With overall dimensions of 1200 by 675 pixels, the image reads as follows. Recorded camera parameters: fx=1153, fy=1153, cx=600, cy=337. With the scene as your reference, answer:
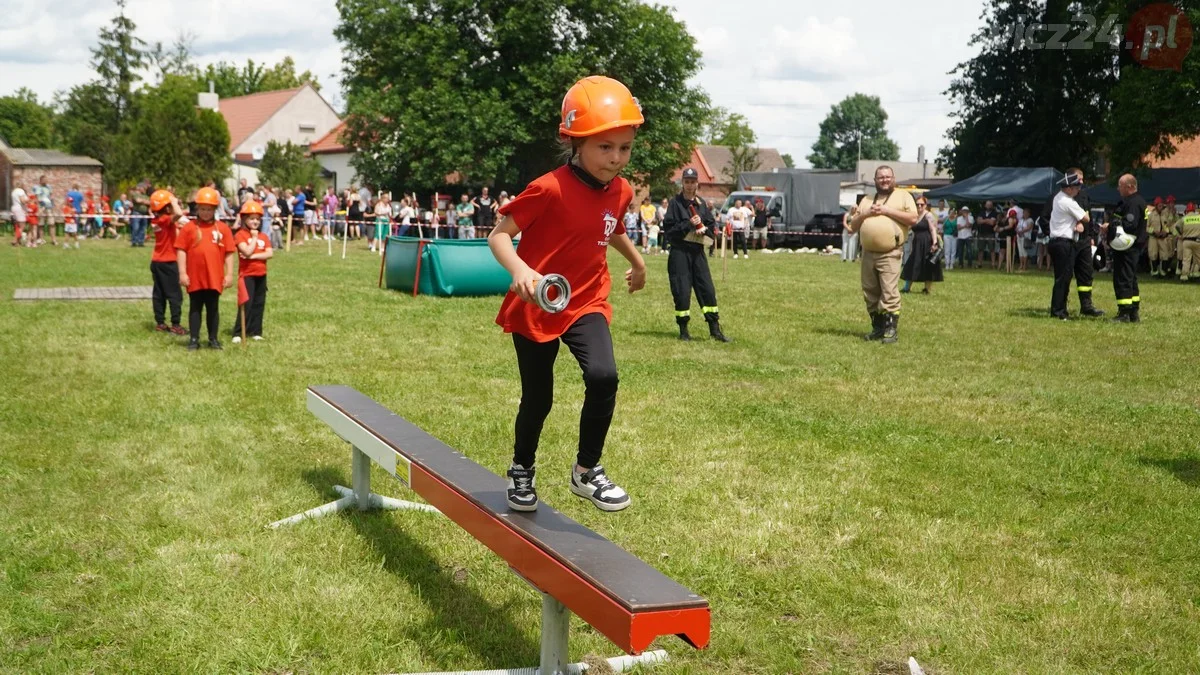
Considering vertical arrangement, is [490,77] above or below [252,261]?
above

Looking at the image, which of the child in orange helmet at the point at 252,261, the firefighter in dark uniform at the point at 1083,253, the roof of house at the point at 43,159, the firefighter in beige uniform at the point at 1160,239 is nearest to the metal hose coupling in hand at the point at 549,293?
the child in orange helmet at the point at 252,261

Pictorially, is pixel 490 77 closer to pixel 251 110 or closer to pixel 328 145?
pixel 328 145

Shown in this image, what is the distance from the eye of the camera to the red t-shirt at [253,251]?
43.1 feet

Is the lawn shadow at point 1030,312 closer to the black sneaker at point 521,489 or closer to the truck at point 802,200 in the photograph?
the black sneaker at point 521,489

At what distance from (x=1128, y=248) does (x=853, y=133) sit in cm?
15588

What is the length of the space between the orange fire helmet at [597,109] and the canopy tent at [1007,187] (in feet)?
110

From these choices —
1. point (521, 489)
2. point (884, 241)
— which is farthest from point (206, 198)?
point (521, 489)

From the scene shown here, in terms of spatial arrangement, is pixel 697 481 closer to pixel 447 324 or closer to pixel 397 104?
pixel 447 324

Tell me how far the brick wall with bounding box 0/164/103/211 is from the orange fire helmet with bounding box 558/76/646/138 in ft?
173

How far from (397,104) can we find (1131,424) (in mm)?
42054

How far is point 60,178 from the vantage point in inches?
2096

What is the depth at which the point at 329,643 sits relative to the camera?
462 cm

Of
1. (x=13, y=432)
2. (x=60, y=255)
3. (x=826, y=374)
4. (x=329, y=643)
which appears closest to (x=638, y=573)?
(x=329, y=643)

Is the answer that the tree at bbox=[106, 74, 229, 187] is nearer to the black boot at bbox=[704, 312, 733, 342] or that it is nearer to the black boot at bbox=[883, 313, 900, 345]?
the black boot at bbox=[704, 312, 733, 342]
